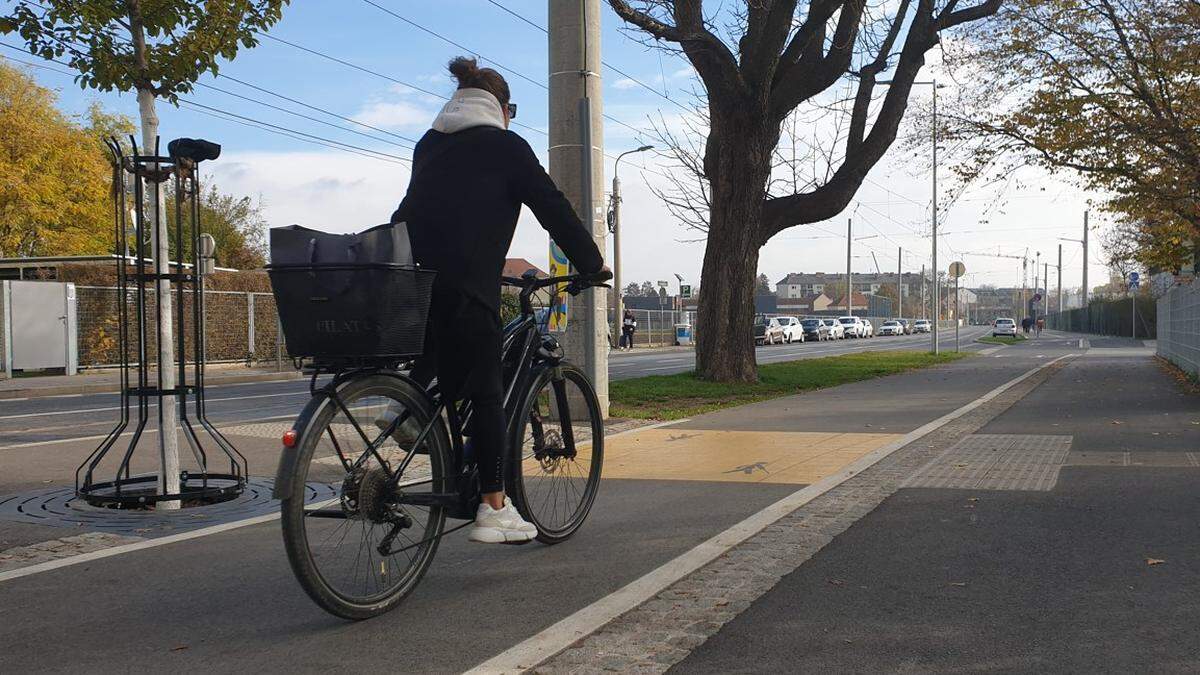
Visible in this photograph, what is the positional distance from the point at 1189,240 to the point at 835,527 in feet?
63.3

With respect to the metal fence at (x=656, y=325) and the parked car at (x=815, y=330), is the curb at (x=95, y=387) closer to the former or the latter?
the metal fence at (x=656, y=325)

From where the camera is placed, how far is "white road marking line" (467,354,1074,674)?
10.5 feet

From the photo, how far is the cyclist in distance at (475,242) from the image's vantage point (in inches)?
154

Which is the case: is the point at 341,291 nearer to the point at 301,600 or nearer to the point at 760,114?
the point at 301,600

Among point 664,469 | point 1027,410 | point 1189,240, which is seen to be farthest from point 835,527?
point 1189,240

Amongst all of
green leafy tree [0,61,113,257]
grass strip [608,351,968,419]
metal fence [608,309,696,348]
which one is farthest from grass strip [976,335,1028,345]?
green leafy tree [0,61,113,257]

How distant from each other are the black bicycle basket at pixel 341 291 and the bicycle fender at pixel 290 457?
0.20 m

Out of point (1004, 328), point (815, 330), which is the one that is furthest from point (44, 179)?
point (1004, 328)

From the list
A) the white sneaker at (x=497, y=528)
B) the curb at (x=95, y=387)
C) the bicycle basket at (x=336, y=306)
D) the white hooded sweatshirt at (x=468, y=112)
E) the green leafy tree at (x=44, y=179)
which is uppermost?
the green leafy tree at (x=44, y=179)

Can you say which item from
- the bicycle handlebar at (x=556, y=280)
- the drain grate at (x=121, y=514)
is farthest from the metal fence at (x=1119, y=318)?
the bicycle handlebar at (x=556, y=280)

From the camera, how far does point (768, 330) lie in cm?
5322

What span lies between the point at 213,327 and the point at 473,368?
2405 centimetres

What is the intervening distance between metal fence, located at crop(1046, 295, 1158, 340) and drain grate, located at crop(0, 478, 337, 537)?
59.3 meters

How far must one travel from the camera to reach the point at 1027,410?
40.0ft
